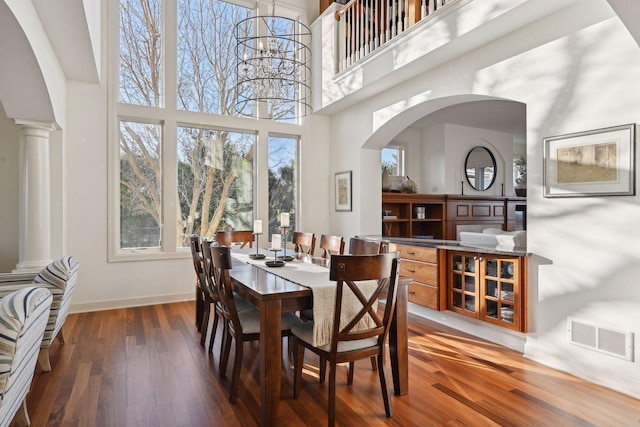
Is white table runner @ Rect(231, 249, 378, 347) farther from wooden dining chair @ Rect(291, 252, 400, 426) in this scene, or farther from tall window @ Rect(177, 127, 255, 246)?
tall window @ Rect(177, 127, 255, 246)

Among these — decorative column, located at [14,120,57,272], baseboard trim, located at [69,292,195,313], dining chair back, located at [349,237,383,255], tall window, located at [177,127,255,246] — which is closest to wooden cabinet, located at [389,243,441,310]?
dining chair back, located at [349,237,383,255]

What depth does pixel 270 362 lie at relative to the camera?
207 cm

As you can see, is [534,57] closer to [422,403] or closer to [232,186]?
[422,403]

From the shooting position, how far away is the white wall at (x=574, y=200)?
248cm

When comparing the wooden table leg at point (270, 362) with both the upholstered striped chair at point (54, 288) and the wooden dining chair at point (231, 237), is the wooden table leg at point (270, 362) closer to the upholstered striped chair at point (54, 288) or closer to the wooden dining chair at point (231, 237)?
the upholstered striped chair at point (54, 288)

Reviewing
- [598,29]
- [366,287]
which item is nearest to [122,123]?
[366,287]

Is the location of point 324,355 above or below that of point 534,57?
below

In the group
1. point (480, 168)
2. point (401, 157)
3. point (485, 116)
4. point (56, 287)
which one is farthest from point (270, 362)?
point (480, 168)

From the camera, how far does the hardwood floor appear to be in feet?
7.12

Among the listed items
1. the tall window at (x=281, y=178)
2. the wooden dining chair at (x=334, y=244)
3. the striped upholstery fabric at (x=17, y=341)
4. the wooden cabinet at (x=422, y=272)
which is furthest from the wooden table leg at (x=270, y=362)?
the tall window at (x=281, y=178)

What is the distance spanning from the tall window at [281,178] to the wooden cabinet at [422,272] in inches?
80.6

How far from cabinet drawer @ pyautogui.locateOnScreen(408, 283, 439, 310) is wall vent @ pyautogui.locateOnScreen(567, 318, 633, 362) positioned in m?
1.28

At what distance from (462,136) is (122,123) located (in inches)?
223

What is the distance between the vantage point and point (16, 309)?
162 cm
